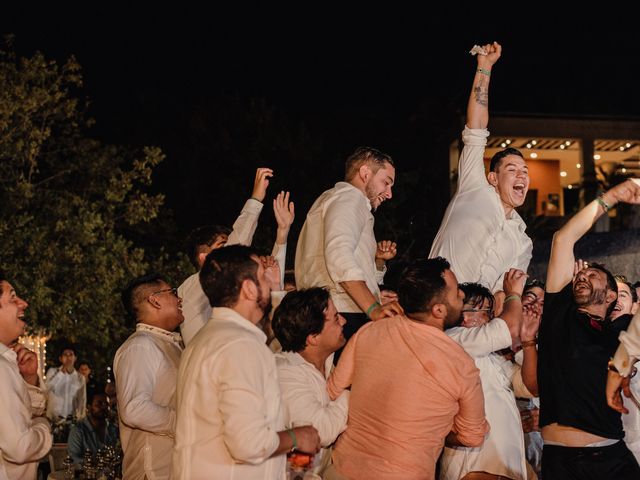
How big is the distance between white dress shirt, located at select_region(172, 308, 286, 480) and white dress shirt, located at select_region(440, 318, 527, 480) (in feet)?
5.26

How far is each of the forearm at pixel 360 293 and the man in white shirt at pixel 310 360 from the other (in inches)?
20.5

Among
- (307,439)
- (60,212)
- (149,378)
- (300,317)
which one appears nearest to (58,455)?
(149,378)

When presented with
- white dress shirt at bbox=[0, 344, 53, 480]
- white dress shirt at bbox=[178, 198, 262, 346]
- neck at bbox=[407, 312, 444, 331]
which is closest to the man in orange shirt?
neck at bbox=[407, 312, 444, 331]

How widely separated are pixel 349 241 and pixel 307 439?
1.90m

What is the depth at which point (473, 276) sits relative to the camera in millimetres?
6645

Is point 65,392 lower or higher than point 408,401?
lower

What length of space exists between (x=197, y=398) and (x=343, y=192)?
2.43 m

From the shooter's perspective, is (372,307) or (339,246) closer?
(372,307)

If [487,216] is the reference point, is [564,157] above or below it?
above

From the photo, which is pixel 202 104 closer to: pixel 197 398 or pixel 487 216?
pixel 487 216

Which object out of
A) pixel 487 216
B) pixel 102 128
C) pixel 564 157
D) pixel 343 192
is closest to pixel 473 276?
pixel 487 216

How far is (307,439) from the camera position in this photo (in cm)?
446

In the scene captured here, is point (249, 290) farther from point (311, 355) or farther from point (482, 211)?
point (482, 211)

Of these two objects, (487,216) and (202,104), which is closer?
(487,216)
